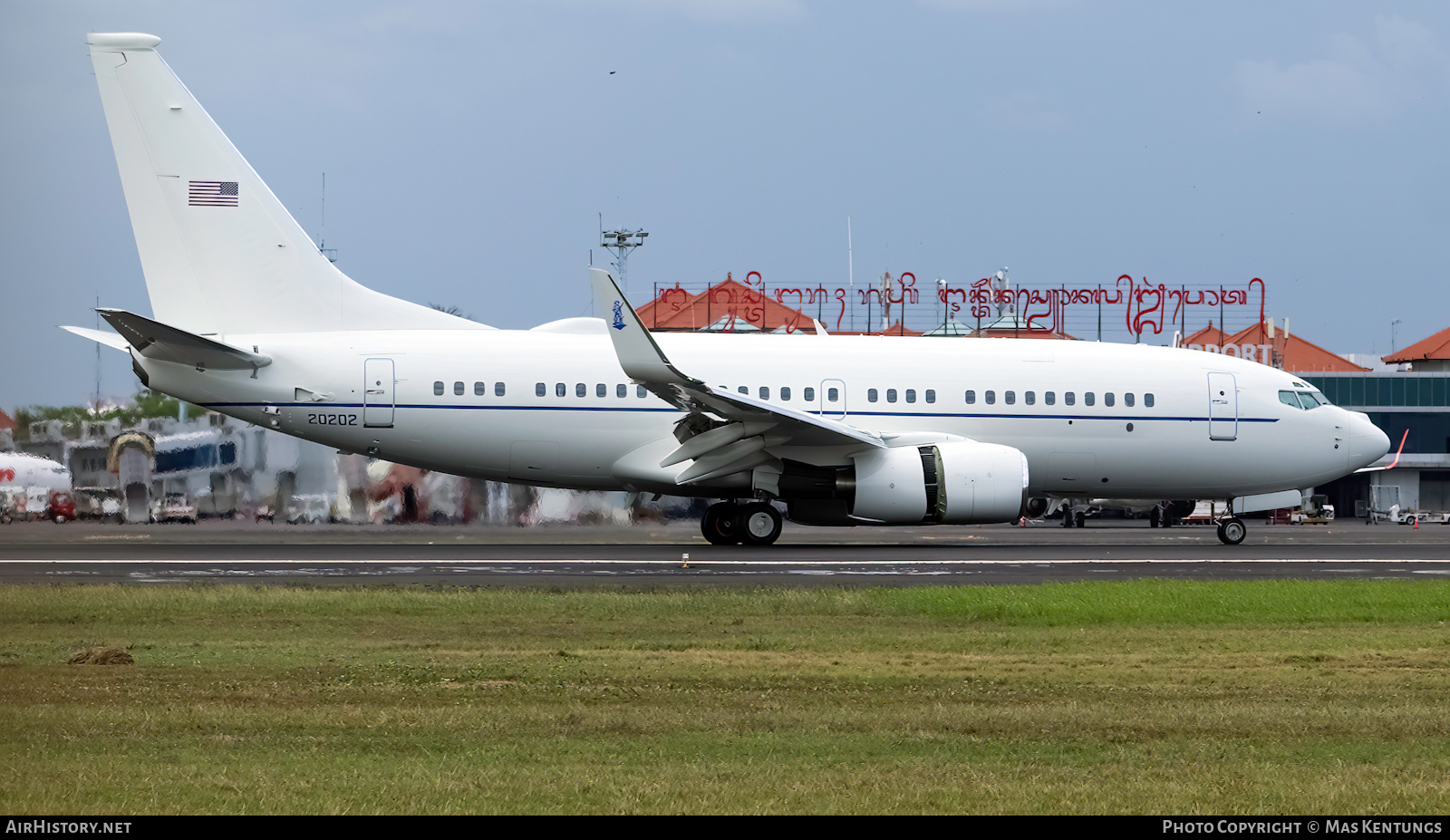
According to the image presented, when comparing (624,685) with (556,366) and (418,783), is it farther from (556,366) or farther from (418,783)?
(556,366)

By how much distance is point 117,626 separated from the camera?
504 inches

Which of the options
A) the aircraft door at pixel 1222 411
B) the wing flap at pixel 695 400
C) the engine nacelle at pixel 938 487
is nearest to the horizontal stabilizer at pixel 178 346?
the wing flap at pixel 695 400

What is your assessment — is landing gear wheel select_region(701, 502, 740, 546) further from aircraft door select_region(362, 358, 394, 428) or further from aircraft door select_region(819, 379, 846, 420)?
A: aircraft door select_region(362, 358, 394, 428)

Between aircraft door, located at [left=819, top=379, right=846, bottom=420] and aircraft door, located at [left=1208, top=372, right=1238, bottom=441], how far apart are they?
7164 millimetres

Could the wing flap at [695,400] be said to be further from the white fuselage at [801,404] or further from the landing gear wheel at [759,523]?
the landing gear wheel at [759,523]

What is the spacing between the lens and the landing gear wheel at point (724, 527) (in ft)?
82.4

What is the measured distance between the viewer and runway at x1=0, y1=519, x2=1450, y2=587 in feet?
59.4

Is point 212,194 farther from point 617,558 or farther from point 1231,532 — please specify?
point 1231,532

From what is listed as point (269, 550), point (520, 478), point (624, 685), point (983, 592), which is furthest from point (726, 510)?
point (624, 685)

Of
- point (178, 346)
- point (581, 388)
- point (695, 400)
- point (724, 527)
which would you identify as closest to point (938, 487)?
point (724, 527)

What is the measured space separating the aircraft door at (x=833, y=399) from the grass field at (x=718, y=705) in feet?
33.9

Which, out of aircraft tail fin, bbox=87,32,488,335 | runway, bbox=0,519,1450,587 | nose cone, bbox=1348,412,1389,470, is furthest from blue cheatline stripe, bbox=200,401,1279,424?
runway, bbox=0,519,1450,587

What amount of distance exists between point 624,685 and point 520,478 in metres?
15.9

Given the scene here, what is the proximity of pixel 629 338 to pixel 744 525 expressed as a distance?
4830mm
